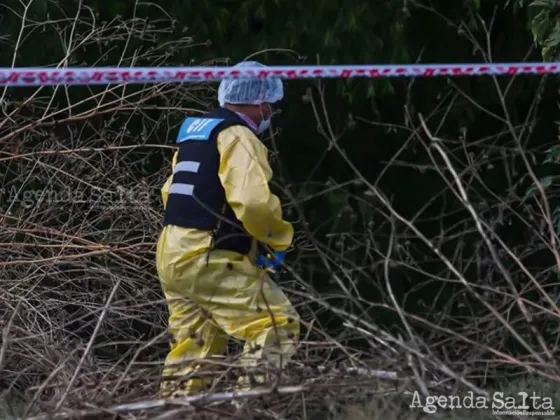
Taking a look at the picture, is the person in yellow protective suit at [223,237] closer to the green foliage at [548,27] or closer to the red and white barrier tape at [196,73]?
the red and white barrier tape at [196,73]

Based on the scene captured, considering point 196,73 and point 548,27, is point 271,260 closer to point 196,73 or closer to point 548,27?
point 196,73

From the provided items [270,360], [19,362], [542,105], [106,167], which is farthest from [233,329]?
[542,105]

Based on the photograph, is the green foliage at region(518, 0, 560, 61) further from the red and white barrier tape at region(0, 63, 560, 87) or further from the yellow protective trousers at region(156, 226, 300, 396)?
the yellow protective trousers at region(156, 226, 300, 396)

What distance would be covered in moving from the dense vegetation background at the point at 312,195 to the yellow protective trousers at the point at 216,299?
5.8 inches

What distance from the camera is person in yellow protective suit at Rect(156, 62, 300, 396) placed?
5.15 meters

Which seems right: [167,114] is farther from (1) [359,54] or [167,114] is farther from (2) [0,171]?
(1) [359,54]

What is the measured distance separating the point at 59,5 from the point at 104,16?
44cm

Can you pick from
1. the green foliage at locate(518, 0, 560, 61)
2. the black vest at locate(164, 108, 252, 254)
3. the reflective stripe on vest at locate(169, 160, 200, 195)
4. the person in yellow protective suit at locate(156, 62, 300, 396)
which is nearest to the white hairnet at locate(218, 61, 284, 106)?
the person in yellow protective suit at locate(156, 62, 300, 396)

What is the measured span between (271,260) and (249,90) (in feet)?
2.36

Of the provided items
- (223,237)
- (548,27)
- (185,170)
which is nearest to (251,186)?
(223,237)

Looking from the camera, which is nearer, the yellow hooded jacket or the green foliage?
the yellow hooded jacket

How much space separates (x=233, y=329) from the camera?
5316 mm

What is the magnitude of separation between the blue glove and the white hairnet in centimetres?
65

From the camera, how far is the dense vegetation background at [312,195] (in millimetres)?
4789
